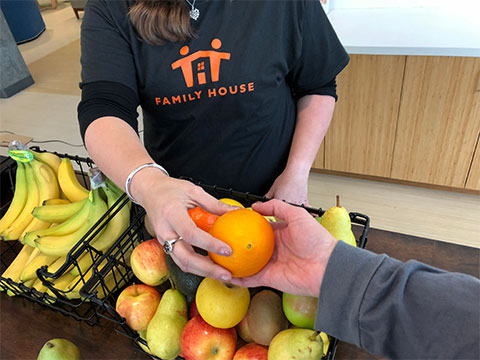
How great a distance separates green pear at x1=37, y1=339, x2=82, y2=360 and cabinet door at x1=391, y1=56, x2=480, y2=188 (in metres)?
2.09

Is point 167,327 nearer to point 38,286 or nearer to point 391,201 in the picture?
point 38,286

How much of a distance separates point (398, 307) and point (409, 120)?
2.02 m

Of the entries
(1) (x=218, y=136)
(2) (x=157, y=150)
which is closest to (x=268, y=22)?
(1) (x=218, y=136)

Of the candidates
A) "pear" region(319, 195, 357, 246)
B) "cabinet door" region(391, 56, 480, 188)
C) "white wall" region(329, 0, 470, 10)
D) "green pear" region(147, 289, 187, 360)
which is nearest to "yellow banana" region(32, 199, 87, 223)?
"green pear" region(147, 289, 187, 360)

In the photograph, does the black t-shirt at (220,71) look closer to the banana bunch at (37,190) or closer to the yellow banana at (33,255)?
the banana bunch at (37,190)

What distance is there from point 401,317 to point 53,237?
80cm

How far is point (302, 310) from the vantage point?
672 mm

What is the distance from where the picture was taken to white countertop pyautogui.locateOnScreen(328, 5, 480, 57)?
2.04 meters

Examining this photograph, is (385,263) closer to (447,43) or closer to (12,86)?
(447,43)

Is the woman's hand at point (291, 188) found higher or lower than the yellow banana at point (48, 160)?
lower

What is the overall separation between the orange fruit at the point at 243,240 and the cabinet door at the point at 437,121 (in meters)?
1.85

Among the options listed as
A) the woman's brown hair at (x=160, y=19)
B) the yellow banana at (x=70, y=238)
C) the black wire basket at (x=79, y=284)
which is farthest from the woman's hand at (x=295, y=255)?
the woman's brown hair at (x=160, y=19)

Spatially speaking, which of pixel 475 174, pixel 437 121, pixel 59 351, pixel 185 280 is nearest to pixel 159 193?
pixel 185 280

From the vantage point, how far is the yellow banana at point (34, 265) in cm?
93
